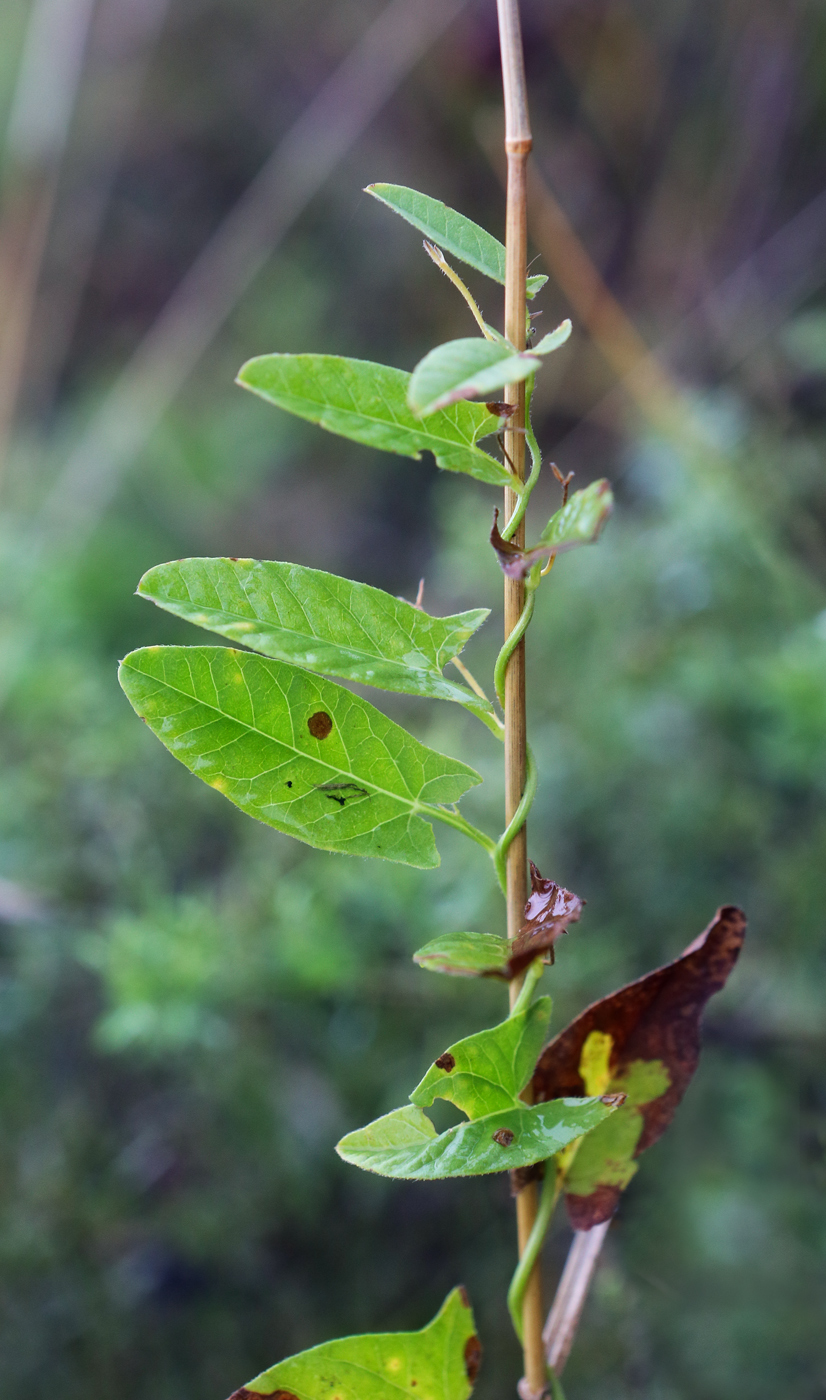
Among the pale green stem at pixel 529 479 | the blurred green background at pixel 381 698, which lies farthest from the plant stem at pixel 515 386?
the blurred green background at pixel 381 698

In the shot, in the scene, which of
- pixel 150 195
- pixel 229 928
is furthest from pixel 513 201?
pixel 150 195

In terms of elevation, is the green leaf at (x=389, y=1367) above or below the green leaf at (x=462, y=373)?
below

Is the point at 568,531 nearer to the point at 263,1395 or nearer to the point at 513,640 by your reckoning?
the point at 513,640

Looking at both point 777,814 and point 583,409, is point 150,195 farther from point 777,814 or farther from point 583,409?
point 777,814

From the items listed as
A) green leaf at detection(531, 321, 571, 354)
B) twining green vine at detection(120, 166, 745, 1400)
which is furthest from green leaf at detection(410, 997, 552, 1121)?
green leaf at detection(531, 321, 571, 354)

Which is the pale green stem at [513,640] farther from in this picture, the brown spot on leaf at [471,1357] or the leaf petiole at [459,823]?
the brown spot on leaf at [471,1357]

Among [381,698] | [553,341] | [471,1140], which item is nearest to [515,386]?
[553,341]
